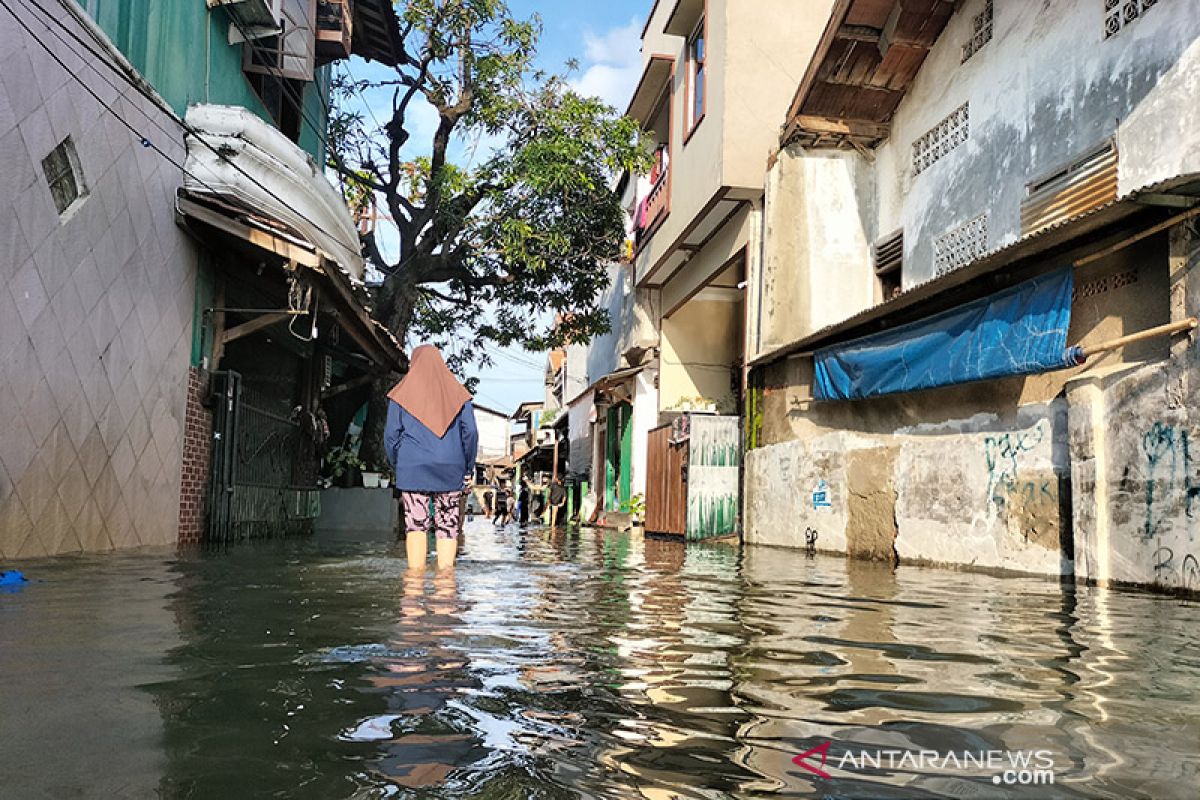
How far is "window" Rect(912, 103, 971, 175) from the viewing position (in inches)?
448

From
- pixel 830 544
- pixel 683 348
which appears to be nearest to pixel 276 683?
pixel 830 544

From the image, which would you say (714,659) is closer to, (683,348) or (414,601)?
(414,601)

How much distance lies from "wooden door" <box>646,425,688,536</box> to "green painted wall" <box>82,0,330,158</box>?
8.87 meters

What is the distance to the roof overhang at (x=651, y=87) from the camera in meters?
19.4

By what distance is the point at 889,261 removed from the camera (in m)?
13.4

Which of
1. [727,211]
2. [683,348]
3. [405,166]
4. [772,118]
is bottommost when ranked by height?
[683,348]

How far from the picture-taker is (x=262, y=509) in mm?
13000

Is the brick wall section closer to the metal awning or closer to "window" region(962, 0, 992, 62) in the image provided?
"window" region(962, 0, 992, 62)

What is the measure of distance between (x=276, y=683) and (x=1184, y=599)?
229 inches

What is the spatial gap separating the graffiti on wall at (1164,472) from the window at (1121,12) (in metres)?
3.99

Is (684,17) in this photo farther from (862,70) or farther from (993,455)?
(993,455)

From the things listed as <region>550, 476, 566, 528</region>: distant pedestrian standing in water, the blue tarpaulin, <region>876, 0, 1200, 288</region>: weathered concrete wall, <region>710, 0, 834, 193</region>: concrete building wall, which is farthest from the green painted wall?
<region>550, 476, 566, 528</region>: distant pedestrian standing in water

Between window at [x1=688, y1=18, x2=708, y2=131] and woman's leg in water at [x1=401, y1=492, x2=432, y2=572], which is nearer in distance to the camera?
woman's leg in water at [x1=401, y1=492, x2=432, y2=572]

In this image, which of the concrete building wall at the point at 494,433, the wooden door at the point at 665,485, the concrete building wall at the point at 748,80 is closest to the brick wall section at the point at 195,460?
the wooden door at the point at 665,485
